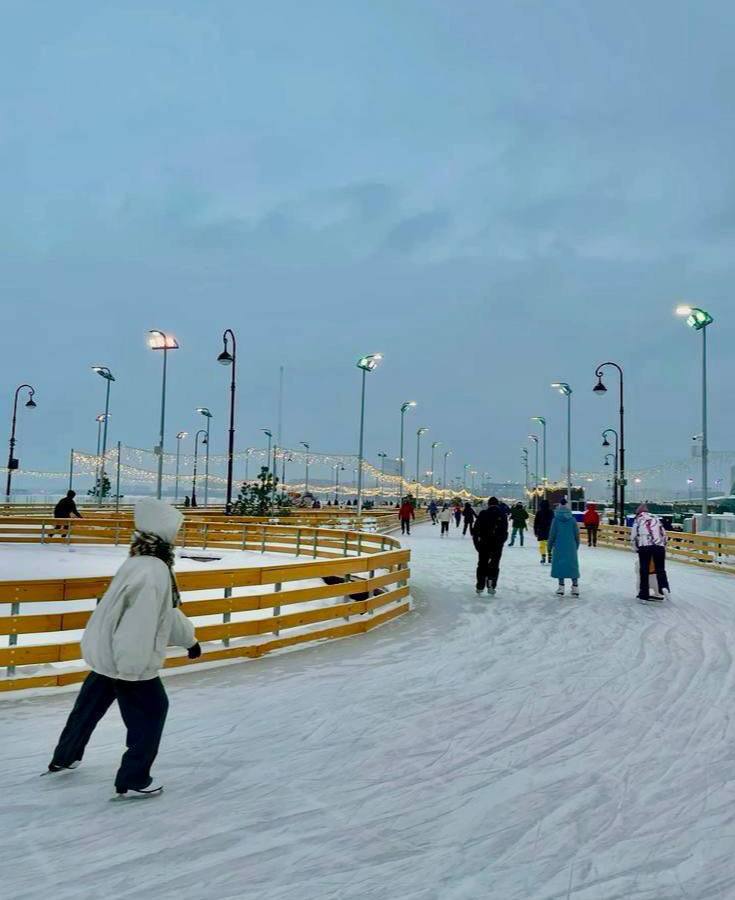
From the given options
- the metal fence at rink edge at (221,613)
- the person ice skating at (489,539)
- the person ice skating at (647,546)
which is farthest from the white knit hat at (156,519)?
the person ice skating at (647,546)

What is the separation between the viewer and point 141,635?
3.98m

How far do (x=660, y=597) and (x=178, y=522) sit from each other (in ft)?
35.5

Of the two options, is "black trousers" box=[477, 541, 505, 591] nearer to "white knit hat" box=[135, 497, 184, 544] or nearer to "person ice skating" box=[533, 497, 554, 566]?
"person ice skating" box=[533, 497, 554, 566]

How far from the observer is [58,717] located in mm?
5656

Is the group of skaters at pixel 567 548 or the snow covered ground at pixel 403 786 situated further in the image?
the group of skaters at pixel 567 548

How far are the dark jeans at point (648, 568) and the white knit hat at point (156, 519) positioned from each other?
10.3 meters

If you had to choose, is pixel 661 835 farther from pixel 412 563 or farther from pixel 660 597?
pixel 412 563

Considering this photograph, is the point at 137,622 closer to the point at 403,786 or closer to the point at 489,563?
the point at 403,786

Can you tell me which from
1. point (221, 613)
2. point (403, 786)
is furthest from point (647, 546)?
point (403, 786)

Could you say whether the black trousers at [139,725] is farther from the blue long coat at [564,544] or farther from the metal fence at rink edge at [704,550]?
the metal fence at rink edge at [704,550]

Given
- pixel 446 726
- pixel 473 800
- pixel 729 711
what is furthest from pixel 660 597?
pixel 473 800

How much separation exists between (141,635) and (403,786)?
1792 millimetres

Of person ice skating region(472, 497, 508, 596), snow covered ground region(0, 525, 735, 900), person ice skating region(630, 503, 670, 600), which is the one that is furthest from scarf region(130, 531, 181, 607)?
person ice skating region(630, 503, 670, 600)

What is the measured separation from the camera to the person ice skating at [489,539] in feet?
42.1
